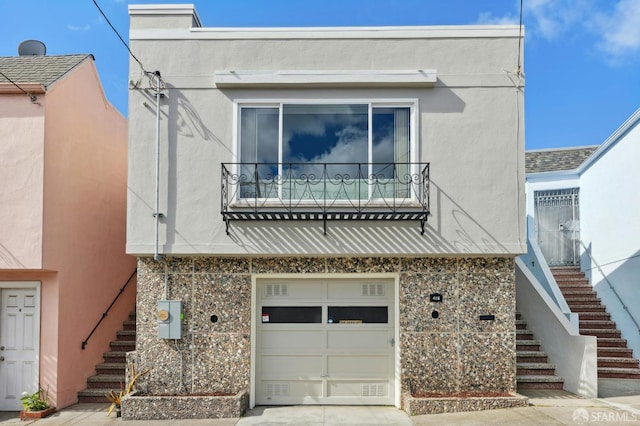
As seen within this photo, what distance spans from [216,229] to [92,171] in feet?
11.4

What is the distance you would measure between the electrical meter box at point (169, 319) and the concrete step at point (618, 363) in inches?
295

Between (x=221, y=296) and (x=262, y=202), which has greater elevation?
(x=262, y=202)

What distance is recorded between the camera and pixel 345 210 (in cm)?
852

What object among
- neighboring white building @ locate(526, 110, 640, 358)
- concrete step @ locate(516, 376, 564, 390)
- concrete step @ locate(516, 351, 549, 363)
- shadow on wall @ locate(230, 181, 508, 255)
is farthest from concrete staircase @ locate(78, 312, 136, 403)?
neighboring white building @ locate(526, 110, 640, 358)

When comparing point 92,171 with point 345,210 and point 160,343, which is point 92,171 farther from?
point 345,210

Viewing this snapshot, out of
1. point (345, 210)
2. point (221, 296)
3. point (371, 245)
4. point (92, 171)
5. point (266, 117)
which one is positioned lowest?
point (221, 296)

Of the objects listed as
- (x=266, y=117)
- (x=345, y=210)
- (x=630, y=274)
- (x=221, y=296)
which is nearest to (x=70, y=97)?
(x=266, y=117)

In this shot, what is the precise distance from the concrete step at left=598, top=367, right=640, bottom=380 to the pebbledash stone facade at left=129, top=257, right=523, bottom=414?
259cm

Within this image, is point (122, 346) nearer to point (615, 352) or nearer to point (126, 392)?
point (126, 392)

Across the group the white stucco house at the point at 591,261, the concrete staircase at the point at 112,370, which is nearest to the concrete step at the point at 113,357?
the concrete staircase at the point at 112,370

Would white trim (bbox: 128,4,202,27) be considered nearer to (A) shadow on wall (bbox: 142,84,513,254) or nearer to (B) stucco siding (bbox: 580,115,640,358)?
(A) shadow on wall (bbox: 142,84,513,254)

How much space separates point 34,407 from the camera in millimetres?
8531

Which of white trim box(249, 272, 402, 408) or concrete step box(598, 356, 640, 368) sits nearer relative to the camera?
white trim box(249, 272, 402, 408)

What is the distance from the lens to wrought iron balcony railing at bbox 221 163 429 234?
27.9 feet
